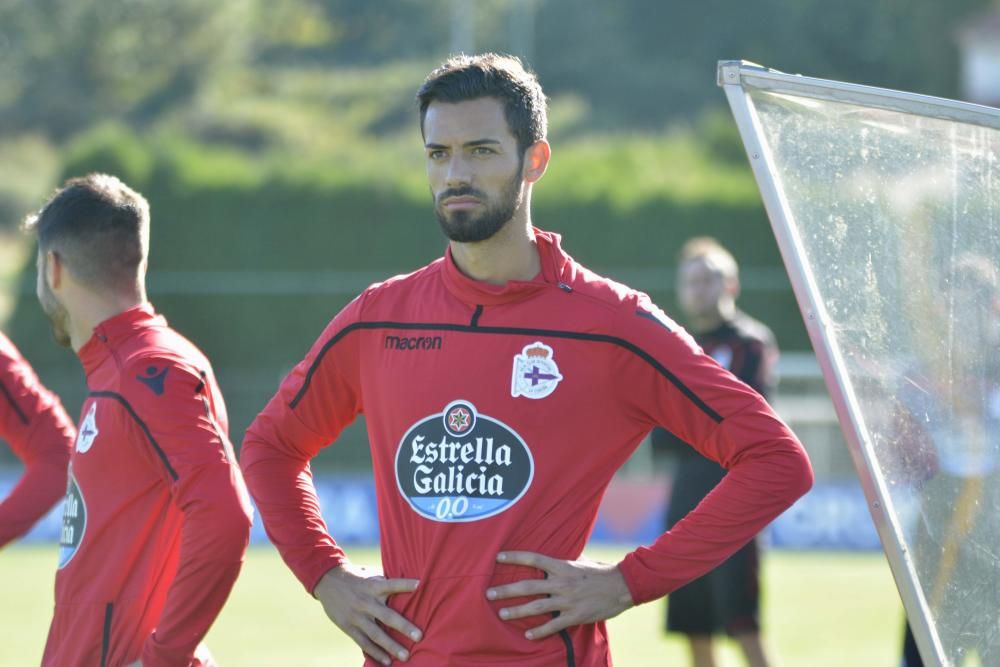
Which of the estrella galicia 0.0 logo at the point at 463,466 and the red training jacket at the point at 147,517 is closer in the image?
the estrella galicia 0.0 logo at the point at 463,466

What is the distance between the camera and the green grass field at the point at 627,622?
9.33 m

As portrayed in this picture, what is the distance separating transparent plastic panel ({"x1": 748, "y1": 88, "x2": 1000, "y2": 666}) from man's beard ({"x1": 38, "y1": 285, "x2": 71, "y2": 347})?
1.93 m

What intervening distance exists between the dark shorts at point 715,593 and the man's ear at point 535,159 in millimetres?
4057

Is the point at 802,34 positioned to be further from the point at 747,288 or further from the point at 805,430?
the point at 805,430

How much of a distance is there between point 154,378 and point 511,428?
0.95 meters

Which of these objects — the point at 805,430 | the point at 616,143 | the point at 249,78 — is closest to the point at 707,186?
the point at 616,143

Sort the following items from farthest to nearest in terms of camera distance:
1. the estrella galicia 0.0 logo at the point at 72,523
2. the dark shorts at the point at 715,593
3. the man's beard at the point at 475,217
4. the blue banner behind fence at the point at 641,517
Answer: the blue banner behind fence at the point at 641,517 → the dark shorts at the point at 715,593 → the estrella galicia 0.0 logo at the point at 72,523 → the man's beard at the point at 475,217

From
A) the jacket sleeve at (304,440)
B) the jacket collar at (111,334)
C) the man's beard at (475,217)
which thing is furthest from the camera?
the jacket collar at (111,334)

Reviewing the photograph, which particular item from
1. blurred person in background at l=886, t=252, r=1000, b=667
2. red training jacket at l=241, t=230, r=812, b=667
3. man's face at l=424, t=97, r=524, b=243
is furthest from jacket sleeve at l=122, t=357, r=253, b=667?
blurred person in background at l=886, t=252, r=1000, b=667

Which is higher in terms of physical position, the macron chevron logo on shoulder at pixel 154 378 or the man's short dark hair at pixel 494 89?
the man's short dark hair at pixel 494 89

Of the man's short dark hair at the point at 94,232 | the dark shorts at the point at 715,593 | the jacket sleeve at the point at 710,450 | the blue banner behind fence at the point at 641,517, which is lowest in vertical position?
the jacket sleeve at the point at 710,450

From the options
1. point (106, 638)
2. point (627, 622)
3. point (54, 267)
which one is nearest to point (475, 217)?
point (54, 267)

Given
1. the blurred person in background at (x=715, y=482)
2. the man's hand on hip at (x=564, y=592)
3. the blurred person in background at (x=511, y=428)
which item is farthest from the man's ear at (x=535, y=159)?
the blurred person in background at (x=715, y=482)

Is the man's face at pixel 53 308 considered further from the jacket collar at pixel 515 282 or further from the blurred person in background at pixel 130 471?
the jacket collar at pixel 515 282
